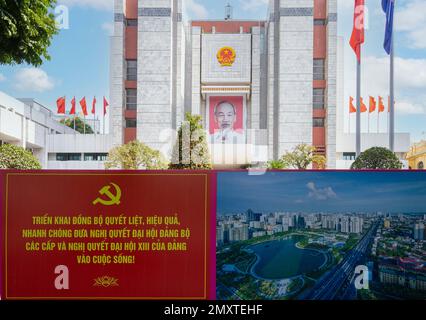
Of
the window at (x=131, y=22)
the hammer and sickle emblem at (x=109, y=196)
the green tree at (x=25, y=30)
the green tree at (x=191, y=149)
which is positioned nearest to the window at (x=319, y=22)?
the window at (x=131, y=22)

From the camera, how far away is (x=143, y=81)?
33812mm

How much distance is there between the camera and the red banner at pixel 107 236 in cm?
525

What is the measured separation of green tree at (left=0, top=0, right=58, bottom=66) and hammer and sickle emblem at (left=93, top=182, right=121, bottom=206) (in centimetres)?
538

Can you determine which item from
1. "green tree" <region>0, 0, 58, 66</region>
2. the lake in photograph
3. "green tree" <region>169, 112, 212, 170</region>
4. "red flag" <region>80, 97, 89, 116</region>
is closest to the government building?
"red flag" <region>80, 97, 89, 116</region>

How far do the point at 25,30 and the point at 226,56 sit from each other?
27.5 metres

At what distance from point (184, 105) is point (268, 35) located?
32.1 feet

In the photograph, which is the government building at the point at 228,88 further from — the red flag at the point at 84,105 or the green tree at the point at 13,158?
the green tree at the point at 13,158

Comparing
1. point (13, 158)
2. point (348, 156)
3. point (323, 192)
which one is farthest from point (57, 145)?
point (323, 192)

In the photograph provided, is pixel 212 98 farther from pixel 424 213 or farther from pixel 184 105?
pixel 424 213

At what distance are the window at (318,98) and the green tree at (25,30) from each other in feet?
89.9

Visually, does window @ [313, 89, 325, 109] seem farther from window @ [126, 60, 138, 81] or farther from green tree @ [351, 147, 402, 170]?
green tree @ [351, 147, 402, 170]
